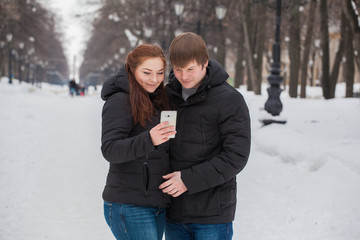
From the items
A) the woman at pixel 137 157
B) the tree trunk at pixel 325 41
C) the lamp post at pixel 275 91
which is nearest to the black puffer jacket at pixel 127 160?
the woman at pixel 137 157

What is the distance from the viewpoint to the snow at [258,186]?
5.46 meters

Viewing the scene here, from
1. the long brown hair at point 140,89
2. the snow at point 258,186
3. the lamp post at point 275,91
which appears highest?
the long brown hair at point 140,89

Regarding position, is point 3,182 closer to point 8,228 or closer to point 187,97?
point 8,228

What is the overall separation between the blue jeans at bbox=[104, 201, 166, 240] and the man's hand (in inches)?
6.0

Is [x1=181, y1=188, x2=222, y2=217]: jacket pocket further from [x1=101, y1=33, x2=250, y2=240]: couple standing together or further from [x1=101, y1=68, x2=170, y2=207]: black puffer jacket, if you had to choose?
[x1=101, y1=68, x2=170, y2=207]: black puffer jacket

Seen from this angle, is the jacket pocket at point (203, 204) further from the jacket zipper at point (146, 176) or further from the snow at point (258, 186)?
the snow at point (258, 186)

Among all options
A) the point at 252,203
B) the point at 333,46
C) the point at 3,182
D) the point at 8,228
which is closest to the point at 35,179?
the point at 3,182

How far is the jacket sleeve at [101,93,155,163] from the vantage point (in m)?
2.45

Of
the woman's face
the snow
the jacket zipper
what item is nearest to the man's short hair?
the woman's face

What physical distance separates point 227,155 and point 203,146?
164 millimetres

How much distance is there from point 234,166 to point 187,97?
1.58 feet

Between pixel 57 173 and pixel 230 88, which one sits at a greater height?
pixel 230 88

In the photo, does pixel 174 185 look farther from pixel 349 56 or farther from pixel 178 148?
pixel 349 56

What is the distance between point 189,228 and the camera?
8.89 feet
